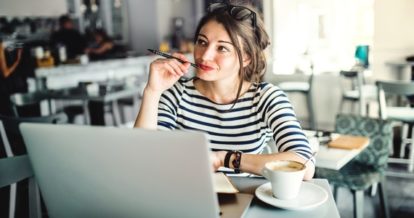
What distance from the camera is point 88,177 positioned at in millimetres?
851

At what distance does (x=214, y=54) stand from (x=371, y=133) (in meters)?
1.32

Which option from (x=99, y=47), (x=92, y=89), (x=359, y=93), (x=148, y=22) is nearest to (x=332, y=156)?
(x=92, y=89)

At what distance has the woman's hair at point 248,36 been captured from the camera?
145cm

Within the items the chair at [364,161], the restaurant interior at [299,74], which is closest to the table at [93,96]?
the restaurant interior at [299,74]

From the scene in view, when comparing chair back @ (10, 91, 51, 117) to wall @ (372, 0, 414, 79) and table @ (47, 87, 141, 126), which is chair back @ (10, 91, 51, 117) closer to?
table @ (47, 87, 141, 126)

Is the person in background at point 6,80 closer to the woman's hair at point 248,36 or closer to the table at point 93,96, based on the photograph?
the table at point 93,96

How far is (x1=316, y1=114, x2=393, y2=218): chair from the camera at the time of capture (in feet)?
7.48

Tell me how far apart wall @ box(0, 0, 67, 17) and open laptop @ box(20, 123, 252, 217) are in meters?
→ 5.39

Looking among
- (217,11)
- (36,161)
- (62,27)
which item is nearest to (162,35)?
(62,27)

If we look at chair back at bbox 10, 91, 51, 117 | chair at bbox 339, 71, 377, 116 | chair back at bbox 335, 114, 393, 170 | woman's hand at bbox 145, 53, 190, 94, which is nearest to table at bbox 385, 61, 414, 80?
chair at bbox 339, 71, 377, 116

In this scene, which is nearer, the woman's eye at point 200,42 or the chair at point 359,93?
the woman's eye at point 200,42

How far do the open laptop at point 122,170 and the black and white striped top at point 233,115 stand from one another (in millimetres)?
641

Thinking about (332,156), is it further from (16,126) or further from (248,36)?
(16,126)

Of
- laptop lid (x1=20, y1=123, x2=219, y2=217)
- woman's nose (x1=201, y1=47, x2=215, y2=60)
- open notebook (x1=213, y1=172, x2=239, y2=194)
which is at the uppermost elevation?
woman's nose (x1=201, y1=47, x2=215, y2=60)
